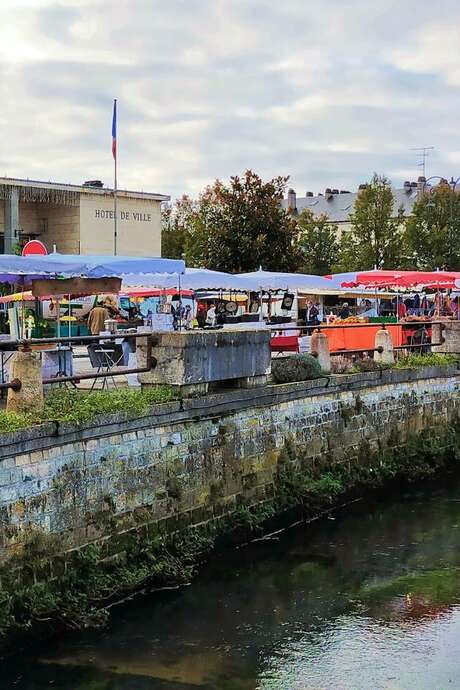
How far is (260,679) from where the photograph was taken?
8.27 metres

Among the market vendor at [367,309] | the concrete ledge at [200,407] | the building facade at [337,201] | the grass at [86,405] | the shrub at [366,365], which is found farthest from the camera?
the building facade at [337,201]

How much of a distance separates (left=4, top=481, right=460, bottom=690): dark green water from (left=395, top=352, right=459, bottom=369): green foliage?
4.29 metres

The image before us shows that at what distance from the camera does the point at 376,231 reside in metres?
46.2

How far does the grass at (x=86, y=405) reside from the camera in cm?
902

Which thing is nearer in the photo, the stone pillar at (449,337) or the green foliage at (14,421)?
the green foliage at (14,421)

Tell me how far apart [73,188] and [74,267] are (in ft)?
109

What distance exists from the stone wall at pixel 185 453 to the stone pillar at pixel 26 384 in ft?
1.36

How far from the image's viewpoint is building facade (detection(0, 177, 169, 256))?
44.6 metres

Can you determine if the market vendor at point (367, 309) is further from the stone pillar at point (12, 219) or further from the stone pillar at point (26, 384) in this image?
the stone pillar at point (26, 384)

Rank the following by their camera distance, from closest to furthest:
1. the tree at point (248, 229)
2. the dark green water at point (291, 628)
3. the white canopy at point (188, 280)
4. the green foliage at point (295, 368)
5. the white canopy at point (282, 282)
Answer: the dark green water at point (291, 628), the green foliage at point (295, 368), the white canopy at point (188, 280), the white canopy at point (282, 282), the tree at point (248, 229)

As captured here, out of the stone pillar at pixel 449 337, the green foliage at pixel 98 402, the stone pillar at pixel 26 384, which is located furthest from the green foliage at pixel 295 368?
the stone pillar at pixel 449 337

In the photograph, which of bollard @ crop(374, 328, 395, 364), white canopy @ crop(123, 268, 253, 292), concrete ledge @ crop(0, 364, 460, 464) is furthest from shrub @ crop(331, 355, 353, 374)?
white canopy @ crop(123, 268, 253, 292)

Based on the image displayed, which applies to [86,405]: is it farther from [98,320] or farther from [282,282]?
[282,282]

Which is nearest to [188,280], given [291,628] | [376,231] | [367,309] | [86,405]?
[86,405]
